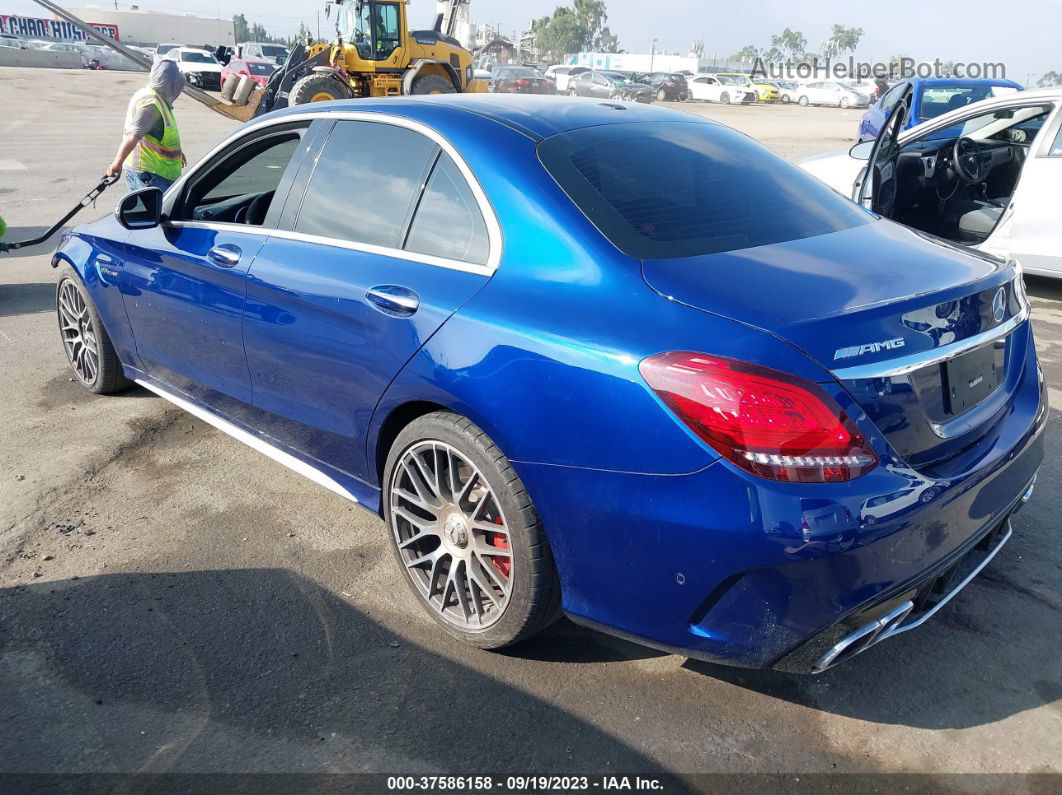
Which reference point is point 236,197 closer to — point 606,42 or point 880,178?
point 880,178

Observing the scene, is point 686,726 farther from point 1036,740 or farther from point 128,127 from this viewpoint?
point 128,127

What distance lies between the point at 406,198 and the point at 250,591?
1496mm

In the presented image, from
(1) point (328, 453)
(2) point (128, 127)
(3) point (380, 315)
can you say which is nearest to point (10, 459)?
(1) point (328, 453)

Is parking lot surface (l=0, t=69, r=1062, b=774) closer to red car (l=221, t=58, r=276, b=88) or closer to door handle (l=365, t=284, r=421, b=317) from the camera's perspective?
door handle (l=365, t=284, r=421, b=317)

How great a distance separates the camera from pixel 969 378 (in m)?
2.55

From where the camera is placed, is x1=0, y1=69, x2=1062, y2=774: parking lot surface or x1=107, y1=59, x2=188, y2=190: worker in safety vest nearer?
x1=0, y1=69, x2=1062, y2=774: parking lot surface

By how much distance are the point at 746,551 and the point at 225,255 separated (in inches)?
97.1

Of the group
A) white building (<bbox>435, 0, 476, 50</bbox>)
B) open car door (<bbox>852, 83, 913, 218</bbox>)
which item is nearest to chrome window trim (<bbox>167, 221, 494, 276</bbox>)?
open car door (<bbox>852, 83, 913, 218</bbox>)

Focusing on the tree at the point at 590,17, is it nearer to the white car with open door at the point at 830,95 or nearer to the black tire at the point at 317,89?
the white car with open door at the point at 830,95

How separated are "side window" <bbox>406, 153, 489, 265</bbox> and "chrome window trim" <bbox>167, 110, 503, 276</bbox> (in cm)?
2

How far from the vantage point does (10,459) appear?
433 centimetres

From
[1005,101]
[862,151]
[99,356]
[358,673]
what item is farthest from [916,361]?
[862,151]

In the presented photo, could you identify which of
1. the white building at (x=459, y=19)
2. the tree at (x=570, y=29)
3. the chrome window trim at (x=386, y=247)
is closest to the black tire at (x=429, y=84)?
the white building at (x=459, y=19)

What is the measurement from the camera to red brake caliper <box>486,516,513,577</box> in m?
2.79
